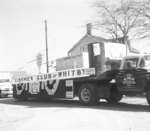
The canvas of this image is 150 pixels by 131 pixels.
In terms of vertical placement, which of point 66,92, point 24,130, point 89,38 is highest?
point 89,38

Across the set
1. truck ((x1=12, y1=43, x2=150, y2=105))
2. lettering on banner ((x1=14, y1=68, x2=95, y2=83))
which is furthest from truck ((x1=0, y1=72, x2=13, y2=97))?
truck ((x1=12, y1=43, x2=150, y2=105))

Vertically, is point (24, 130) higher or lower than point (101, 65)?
lower

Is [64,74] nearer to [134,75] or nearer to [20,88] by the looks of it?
[134,75]

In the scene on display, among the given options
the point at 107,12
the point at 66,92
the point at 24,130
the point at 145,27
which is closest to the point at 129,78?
the point at 66,92

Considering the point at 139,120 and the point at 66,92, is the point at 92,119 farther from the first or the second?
the point at 66,92

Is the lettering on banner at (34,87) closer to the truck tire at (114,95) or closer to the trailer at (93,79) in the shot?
the trailer at (93,79)

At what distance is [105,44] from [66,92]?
3526 millimetres

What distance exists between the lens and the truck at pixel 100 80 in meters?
12.9

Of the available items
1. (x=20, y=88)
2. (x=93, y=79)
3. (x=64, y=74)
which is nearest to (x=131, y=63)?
(x=93, y=79)

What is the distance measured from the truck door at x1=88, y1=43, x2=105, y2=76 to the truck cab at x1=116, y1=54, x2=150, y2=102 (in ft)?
3.33

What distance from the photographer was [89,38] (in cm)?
4691

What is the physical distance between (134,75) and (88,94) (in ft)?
9.12

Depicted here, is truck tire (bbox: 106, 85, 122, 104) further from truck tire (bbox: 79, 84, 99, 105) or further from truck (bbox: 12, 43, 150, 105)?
truck tire (bbox: 79, 84, 99, 105)

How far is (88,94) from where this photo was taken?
1462cm
